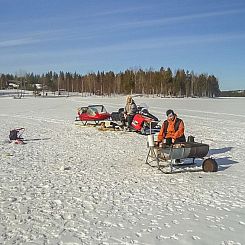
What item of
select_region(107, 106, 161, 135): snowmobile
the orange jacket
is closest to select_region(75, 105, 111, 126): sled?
select_region(107, 106, 161, 135): snowmobile

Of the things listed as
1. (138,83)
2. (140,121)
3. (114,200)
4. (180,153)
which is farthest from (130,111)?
(138,83)

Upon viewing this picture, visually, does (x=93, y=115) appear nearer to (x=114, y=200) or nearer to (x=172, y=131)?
(x=172, y=131)

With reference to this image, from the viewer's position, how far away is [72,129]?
63.6ft

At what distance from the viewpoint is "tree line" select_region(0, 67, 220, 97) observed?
121062mm

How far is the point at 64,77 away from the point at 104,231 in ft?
535

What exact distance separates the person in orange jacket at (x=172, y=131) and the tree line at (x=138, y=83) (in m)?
107

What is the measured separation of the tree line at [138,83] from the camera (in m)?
121

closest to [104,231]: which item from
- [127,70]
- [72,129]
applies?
[72,129]

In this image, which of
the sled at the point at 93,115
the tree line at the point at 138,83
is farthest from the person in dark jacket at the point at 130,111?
the tree line at the point at 138,83

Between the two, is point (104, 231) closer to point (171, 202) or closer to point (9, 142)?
point (171, 202)

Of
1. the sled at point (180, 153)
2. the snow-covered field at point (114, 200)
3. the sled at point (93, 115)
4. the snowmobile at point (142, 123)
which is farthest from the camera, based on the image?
the sled at point (93, 115)

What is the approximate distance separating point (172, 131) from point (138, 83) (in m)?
118

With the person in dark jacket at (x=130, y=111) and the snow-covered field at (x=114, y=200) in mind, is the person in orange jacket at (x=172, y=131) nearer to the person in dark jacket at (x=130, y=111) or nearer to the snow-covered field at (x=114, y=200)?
the snow-covered field at (x=114, y=200)

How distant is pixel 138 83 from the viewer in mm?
126750
